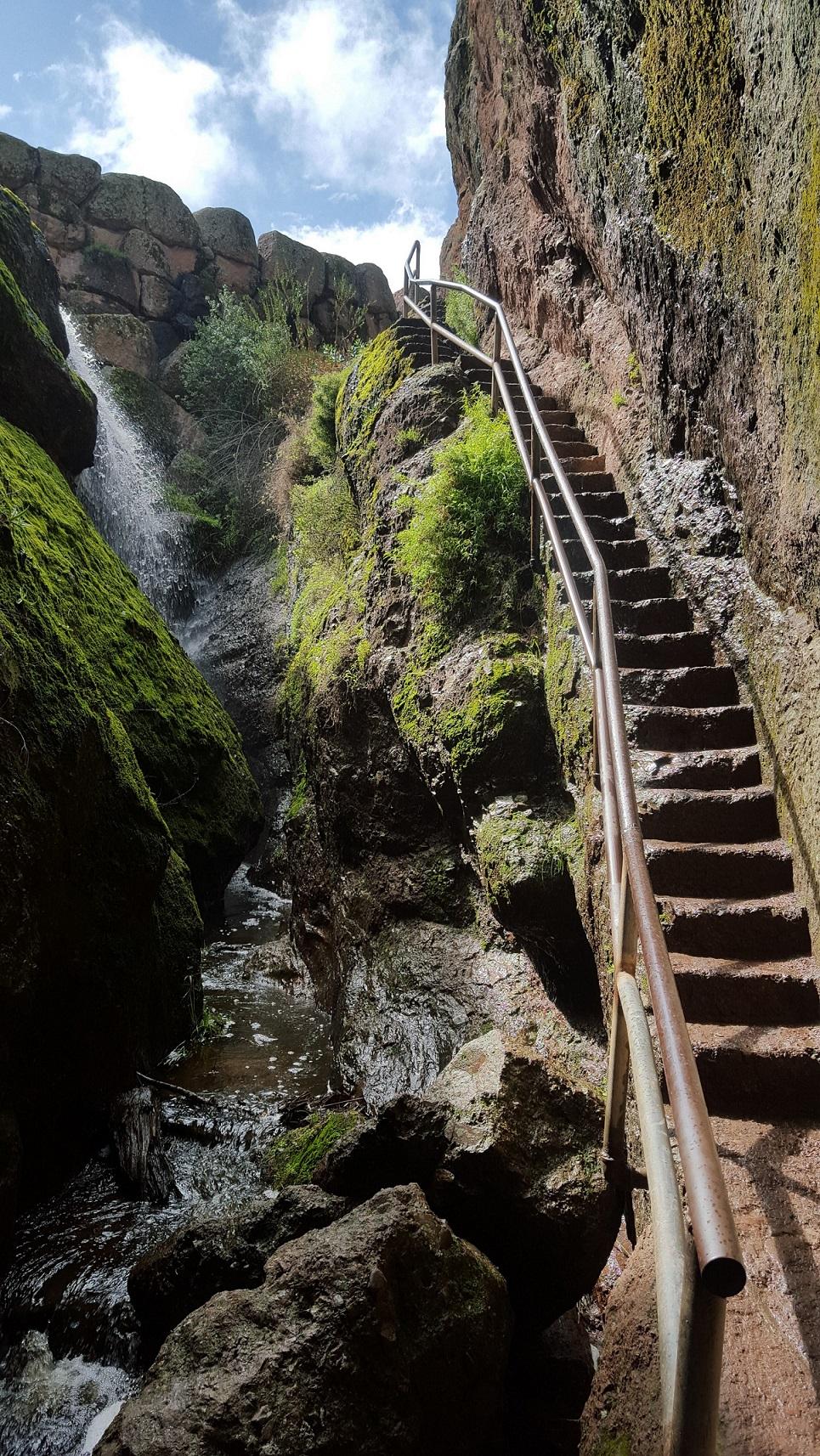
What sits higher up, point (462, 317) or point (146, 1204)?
point (462, 317)

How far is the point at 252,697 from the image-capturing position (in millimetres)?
11859

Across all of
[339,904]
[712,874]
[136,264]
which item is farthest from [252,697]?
[136,264]

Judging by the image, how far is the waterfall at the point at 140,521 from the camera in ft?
42.8

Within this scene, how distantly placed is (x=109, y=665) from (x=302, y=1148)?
4.25 metres

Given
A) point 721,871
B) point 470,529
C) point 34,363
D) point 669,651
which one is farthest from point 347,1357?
point 34,363

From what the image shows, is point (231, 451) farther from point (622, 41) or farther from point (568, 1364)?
point (568, 1364)

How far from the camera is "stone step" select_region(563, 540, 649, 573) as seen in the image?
5473 millimetres

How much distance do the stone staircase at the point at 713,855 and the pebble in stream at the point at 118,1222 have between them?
2695mm

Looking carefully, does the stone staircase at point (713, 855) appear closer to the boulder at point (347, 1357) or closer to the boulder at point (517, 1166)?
the boulder at point (517, 1166)

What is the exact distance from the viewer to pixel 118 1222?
4.15 m

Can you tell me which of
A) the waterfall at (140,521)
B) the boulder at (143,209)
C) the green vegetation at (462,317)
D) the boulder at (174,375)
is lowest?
the waterfall at (140,521)

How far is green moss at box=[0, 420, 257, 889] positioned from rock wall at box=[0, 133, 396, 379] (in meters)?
12.5

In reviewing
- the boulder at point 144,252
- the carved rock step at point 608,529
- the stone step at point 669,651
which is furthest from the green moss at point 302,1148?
the boulder at point 144,252

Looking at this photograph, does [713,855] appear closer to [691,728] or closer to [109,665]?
[691,728]
